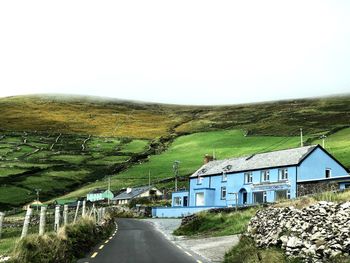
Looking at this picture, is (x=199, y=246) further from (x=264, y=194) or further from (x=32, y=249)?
(x=264, y=194)

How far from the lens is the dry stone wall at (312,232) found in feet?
43.2

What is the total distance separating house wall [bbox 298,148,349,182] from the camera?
68875mm

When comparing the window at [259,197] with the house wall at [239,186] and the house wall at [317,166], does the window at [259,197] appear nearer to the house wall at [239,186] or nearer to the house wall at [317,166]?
the house wall at [239,186]

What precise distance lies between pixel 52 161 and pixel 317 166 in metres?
87.3

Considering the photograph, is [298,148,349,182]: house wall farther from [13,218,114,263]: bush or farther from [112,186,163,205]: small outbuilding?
[13,218,114,263]: bush

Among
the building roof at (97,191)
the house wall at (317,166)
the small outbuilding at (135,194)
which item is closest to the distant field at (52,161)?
the building roof at (97,191)

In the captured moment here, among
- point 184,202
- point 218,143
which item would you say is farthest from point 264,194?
point 218,143

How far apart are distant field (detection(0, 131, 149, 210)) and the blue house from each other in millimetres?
35171

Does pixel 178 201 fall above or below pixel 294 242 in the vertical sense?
below

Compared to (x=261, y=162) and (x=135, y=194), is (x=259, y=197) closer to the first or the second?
(x=261, y=162)

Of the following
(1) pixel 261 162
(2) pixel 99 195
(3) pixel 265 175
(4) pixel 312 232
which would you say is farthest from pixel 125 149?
(4) pixel 312 232

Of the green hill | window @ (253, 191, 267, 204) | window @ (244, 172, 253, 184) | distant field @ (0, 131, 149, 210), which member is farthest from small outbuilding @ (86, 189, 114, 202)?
window @ (253, 191, 267, 204)

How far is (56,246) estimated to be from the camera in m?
17.8

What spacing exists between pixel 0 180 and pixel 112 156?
41940 mm
